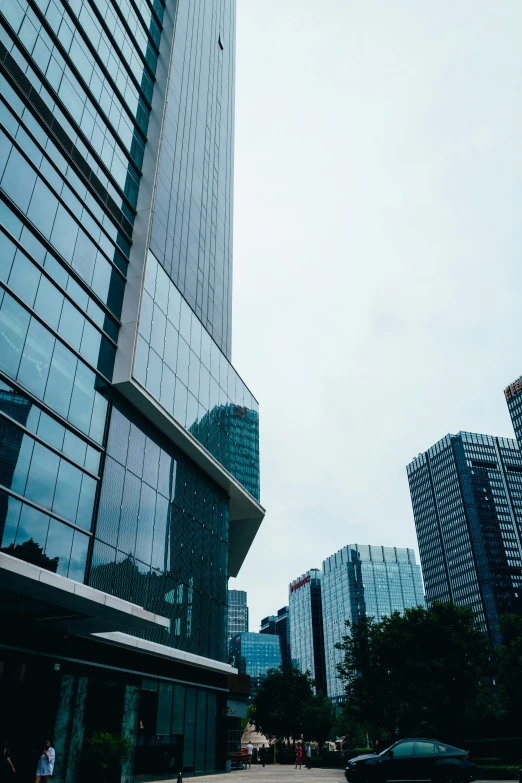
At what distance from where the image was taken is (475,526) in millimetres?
175125

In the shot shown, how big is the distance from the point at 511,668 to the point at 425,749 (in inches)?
1067

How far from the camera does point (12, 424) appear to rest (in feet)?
59.7

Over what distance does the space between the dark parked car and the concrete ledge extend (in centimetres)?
968

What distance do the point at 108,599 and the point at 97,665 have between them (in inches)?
277

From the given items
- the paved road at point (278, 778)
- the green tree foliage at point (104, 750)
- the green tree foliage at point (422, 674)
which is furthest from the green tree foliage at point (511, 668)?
the green tree foliage at point (104, 750)

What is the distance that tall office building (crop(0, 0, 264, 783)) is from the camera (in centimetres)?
1853

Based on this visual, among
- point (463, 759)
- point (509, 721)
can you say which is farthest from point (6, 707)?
point (509, 721)

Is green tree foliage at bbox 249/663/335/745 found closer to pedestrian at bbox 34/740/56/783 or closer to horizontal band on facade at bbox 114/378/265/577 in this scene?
horizontal band on facade at bbox 114/378/265/577

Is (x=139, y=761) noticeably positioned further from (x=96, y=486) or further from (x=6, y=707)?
(x=96, y=486)

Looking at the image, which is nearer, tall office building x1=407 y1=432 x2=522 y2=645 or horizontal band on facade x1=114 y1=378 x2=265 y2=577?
horizontal band on facade x1=114 y1=378 x2=265 y2=577

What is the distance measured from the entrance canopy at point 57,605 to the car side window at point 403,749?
8.63 m

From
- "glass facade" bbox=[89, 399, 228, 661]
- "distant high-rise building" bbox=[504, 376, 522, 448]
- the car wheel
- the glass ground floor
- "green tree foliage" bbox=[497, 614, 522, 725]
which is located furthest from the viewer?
"distant high-rise building" bbox=[504, 376, 522, 448]

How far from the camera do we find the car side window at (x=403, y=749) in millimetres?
18188

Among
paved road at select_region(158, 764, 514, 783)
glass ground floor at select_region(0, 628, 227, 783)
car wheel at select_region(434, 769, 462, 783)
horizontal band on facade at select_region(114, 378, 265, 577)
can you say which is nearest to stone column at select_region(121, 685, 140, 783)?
glass ground floor at select_region(0, 628, 227, 783)
